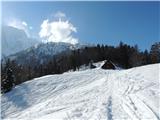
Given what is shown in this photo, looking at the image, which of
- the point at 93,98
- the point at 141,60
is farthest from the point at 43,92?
the point at 141,60

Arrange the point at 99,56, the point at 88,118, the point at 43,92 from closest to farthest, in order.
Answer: the point at 88,118 → the point at 43,92 → the point at 99,56

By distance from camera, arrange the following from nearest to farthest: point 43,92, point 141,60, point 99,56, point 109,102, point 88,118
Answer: point 88,118 < point 109,102 < point 43,92 < point 141,60 < point 99,56

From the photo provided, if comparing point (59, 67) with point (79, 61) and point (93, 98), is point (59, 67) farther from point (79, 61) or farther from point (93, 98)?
point (93, 98)

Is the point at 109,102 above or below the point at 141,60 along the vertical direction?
above

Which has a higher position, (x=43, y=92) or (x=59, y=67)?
(x=43, y=92)

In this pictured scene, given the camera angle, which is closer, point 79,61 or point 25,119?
point 25,119

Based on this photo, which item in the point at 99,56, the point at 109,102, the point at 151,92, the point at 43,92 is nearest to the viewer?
the point at 109,102

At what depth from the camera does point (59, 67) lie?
104m

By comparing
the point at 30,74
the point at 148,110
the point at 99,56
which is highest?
the point at 148,110

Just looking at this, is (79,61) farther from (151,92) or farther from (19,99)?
(151,92)

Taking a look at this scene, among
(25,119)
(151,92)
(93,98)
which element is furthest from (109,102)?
(25,119)

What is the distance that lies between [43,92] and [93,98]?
1013 centimetres

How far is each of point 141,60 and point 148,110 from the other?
81.4m

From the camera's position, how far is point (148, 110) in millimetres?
12250
